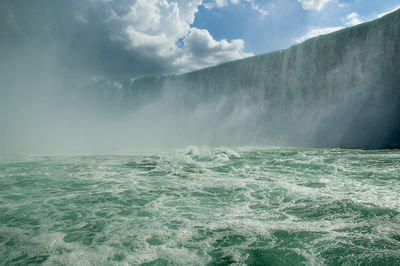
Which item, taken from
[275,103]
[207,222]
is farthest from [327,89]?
[207,222]

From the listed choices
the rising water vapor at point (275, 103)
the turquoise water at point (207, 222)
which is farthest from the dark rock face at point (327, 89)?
the turquoise water at point (207, 222)

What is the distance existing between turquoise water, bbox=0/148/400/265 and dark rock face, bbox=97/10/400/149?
1000 centimetres

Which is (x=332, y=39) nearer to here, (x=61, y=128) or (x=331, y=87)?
(x=331, y=87)

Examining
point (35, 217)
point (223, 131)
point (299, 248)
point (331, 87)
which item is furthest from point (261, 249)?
point (223, 131)

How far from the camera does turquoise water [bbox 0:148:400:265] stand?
248 cm

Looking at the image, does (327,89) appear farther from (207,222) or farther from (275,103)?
(207,222)

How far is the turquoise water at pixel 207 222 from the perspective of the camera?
248cm

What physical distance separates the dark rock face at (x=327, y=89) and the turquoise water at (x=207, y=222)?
32.8 feet

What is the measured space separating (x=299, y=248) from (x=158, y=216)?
6.57 feet

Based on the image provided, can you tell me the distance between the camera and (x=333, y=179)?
588 centimetres

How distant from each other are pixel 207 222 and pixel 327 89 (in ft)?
52.2

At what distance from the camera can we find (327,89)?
16422 mm

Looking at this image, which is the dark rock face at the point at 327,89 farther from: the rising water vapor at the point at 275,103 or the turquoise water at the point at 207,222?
the turquoise water at the point at 207,222

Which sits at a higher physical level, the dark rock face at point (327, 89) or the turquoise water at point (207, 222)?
the dark rock face at point (327, 89)
